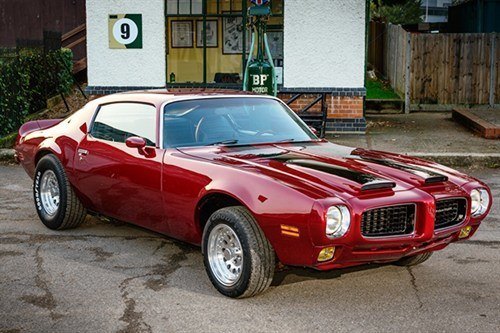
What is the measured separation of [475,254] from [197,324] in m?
2.93

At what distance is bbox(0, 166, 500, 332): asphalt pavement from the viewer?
509cm

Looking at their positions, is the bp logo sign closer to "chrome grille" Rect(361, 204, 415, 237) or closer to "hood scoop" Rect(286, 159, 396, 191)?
"hood scoop" Rect(286, 159, 396, 191)

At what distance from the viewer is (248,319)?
5.16m

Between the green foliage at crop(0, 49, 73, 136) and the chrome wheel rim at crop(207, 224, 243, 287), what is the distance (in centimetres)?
959

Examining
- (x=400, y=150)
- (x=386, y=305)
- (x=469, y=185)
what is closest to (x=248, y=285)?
(x=386, y=305)

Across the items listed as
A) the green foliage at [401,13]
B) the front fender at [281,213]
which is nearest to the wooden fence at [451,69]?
the front fender at [281,213]

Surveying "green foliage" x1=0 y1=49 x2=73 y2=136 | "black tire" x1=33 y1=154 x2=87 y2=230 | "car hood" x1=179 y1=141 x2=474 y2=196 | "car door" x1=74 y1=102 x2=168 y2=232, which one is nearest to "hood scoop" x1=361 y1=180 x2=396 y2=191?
"car hood" x1=179 y1=141 x2=474 y2=196

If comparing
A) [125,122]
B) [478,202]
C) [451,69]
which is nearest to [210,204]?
[125,122]

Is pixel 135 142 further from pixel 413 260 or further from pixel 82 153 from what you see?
pixel 413 260

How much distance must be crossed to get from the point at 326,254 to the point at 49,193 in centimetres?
361

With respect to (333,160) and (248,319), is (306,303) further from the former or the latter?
(333,160)

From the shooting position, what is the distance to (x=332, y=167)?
19.0 ft

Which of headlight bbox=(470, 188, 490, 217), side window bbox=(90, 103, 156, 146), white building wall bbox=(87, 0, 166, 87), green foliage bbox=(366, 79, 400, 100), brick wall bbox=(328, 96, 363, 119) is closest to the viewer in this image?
headlight bbox=(470, 188, 490, 217)

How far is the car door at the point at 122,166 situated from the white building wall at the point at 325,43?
318 inches
